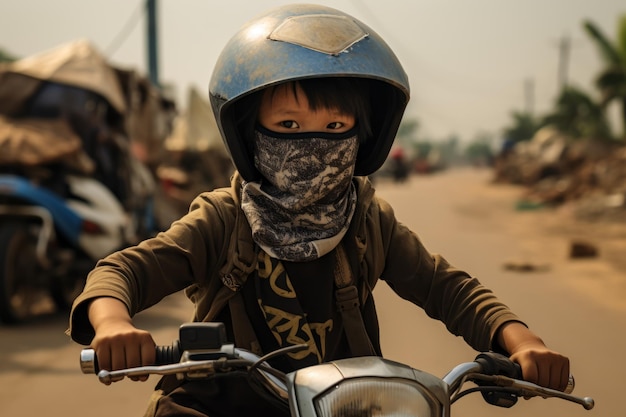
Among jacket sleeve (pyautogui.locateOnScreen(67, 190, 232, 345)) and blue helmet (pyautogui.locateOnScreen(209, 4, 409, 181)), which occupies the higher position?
blue helmet (pyautogui.locateOnScreen(209, 4, 409, 181))

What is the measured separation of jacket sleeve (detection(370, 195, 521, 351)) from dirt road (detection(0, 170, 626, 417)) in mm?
2729

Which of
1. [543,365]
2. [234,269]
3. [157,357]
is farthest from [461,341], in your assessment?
[157,357]

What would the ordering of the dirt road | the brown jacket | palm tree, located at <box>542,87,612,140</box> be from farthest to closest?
palm tree, located at <box>542,87,612,140</box>
the dirt road
the brown jacket

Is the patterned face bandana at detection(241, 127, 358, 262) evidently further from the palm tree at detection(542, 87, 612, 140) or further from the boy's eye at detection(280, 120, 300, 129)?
the palm tree at detection(542, 87, 612, 140)

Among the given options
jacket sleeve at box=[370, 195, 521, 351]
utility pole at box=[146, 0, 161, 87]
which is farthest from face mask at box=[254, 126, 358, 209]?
utility pole at box=[146, 0, 161, 87]

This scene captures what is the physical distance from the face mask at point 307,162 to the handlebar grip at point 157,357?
67 cm

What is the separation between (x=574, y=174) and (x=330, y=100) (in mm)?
27620

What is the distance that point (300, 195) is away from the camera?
2.46 metres

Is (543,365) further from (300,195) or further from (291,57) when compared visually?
(291,57)

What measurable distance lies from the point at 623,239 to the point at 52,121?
33.6ft

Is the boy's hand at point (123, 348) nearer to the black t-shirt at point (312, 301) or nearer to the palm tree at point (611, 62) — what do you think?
the black t-shirt at point (312, 301)

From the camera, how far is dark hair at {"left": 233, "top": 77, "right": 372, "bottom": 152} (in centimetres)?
238

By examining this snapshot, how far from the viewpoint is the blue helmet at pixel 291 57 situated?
7.33ft

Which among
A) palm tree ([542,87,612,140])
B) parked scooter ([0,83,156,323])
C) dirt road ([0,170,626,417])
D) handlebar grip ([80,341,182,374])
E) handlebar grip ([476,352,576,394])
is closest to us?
handlebar grip ([80,341,182,374])
